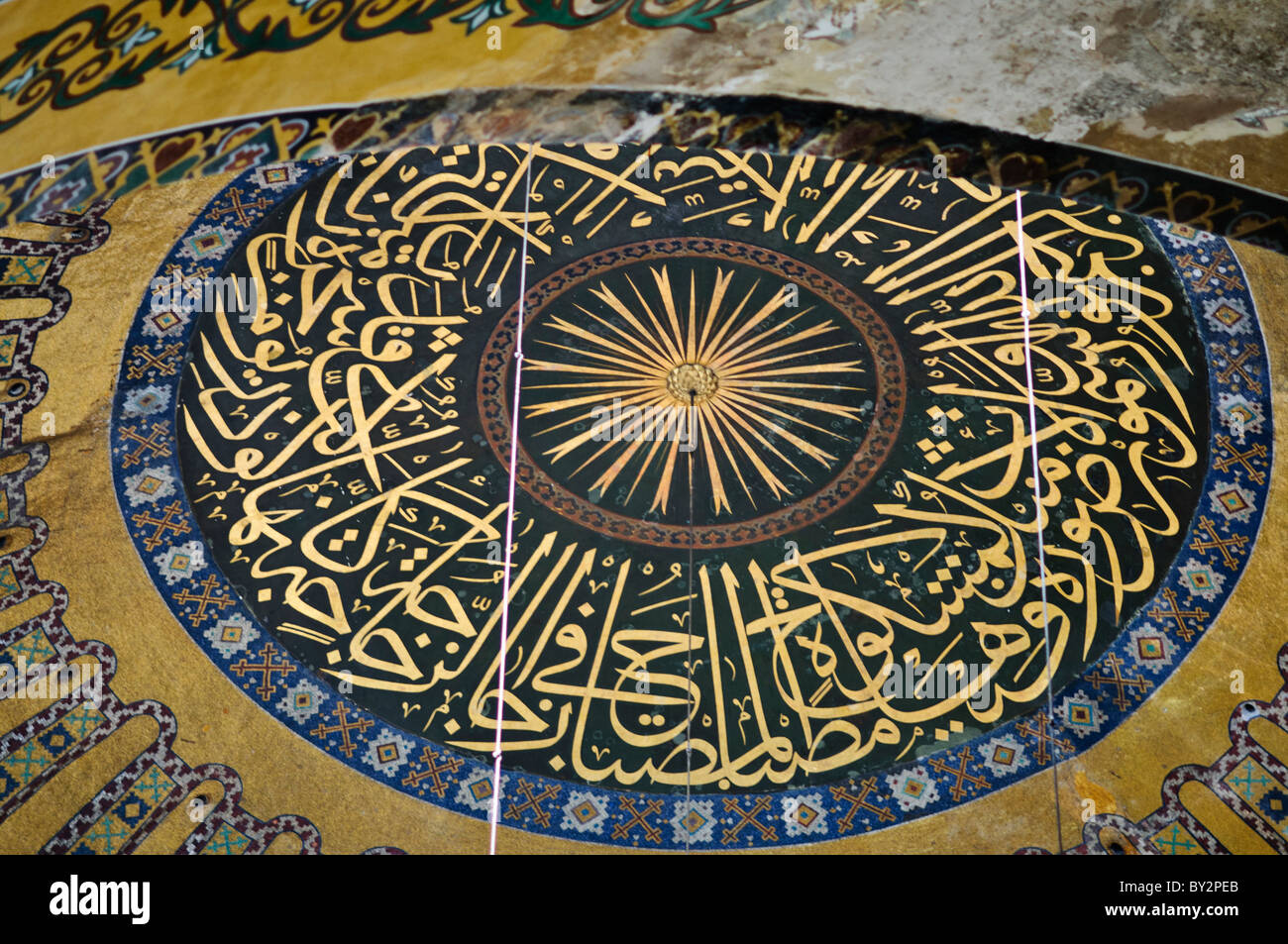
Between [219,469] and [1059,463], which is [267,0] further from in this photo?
[1059,463]

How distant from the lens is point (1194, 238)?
835cm

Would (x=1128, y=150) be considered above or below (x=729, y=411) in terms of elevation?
below

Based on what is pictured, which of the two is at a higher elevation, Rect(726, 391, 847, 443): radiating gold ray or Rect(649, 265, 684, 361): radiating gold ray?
Rect(649, 265, 684, 361): radiating gold ray

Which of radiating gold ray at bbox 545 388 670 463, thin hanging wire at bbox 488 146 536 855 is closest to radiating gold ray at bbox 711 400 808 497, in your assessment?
radiating gold ray at bbox 545 388 670 463

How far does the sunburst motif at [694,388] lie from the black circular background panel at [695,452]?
17mm

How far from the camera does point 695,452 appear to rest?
27.4 ft

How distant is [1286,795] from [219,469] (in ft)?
17.9

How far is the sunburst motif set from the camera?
329 inches

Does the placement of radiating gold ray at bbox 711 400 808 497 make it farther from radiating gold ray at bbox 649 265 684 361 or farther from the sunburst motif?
radiating gold ray at bbox 649 265 684 361

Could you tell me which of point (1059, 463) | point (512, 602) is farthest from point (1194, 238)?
point (512, 602)

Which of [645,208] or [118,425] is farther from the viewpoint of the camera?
[645,208]

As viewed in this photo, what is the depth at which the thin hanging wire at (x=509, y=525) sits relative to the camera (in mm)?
7645

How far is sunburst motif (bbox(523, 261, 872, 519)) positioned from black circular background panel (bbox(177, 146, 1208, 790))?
0.06ft

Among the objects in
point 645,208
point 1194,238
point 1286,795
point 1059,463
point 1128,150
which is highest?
point 645,208
